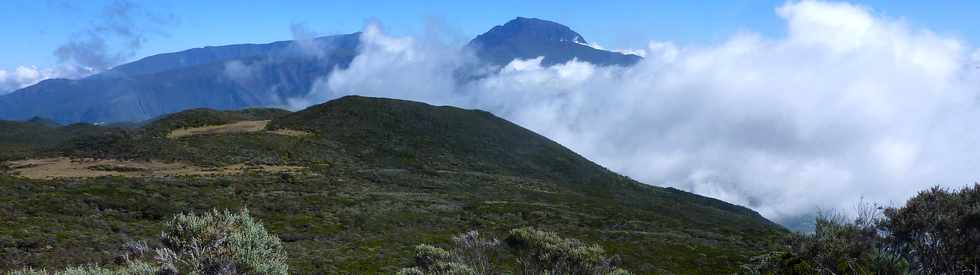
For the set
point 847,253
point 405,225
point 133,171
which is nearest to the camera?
point 847,253

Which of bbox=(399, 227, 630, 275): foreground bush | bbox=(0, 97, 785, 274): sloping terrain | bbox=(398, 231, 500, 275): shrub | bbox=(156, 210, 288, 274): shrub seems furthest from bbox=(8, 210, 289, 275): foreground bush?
bbox=(0, 97, 785, 274): sloping terrain

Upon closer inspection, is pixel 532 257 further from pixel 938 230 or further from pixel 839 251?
pixel 938 230

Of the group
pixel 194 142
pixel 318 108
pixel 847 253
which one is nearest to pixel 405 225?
pixel 847 253

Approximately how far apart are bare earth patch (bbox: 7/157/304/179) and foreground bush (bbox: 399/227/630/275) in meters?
39.6

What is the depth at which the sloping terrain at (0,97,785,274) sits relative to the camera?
25.5 m

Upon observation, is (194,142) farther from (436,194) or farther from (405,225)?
(405,225)

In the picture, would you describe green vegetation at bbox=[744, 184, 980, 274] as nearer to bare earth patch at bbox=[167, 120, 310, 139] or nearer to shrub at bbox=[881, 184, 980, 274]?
shrub at bbox=[881, 184, 980, 274]

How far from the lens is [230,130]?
256ft

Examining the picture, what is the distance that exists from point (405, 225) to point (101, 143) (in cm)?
4874

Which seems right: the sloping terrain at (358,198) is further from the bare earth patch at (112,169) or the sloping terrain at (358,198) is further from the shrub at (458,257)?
the shrub at (458,257)

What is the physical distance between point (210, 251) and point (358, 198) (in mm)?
34707

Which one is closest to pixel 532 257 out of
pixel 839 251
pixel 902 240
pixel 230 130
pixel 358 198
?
pixel 839 251

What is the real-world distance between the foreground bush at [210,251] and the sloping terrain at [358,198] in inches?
415

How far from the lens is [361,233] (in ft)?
104
